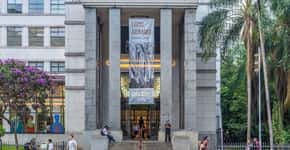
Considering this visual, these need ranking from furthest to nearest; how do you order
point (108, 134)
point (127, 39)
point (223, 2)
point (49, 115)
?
point (49, 115) → point (127, 39) → point (223, 2) → point (108, 134)

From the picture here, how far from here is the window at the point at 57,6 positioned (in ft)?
232

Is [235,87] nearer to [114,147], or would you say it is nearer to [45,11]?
[114,147]

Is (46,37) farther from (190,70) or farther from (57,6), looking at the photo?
(190,70)

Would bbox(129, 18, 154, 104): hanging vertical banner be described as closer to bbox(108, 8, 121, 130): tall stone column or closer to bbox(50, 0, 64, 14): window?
bbox(108, 8, 121, 130): tall stone column

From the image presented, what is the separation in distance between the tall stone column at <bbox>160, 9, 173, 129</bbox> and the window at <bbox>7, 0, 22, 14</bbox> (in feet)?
92.4

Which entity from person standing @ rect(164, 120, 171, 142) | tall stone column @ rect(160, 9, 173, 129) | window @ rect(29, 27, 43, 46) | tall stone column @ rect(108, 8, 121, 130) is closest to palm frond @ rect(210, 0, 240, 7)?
tall stone column @ rect(160, 9, 173, 129)

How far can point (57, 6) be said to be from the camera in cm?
7106

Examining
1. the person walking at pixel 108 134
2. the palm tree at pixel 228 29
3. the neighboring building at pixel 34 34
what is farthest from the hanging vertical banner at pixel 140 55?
the neighboring building at pixel 34 34

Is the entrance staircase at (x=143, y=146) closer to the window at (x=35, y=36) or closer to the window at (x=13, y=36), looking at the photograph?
the window at (x=35, y=36)

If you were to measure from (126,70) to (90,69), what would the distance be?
11.5 m

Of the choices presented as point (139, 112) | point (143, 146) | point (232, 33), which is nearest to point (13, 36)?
point (139, 112)

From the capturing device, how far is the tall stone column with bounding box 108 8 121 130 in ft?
147

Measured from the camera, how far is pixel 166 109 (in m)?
44.8

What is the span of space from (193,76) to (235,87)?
12.3m
